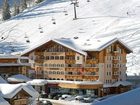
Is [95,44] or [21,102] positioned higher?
[95,44]

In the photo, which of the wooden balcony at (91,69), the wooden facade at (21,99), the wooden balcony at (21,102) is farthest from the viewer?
the wooden balcony at (91,69)

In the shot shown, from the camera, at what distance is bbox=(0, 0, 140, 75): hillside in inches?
3086

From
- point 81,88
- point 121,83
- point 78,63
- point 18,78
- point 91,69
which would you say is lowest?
point 81,88

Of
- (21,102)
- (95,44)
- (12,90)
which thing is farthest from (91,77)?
(12,90)

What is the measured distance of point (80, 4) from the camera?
104 metres

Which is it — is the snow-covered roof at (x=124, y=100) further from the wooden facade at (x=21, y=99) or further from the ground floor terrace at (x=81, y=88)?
the ground floor terrace at (x=81, y=88)

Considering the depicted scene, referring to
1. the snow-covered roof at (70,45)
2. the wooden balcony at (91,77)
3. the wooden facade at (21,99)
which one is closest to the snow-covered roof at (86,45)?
the snow-covered roof at (70,45)

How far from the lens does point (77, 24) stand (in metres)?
88.8

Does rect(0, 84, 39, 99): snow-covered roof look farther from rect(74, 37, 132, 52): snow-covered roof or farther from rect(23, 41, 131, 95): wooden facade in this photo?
rect(74, 37, 132, 52): snow-covered roof

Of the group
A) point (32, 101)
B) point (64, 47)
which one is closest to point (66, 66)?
point (64, 47)

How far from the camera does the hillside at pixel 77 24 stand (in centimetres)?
7838

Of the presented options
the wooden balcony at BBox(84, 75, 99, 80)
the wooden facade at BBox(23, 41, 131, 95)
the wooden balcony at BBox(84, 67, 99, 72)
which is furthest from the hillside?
the wooden balcony at BBox(84, 75, 99, 80)

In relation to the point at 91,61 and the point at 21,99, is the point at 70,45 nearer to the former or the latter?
the point at 91,61

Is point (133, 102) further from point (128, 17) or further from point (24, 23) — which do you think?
point (24, 23)
